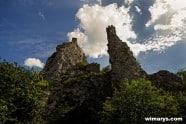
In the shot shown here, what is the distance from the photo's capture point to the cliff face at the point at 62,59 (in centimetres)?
11562

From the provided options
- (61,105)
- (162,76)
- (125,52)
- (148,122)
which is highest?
(125,52)

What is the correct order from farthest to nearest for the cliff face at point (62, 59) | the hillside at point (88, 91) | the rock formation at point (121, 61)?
the cliff face at point (62, 59)
the rock formation at point (121, 61)
the hillside at point (88, 91)

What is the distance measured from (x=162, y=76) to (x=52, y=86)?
3080 centimetres

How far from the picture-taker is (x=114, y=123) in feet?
230

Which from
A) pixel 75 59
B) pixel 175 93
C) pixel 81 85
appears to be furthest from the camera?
pixel 75 59

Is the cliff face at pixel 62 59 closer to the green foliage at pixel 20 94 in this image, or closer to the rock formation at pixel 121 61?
the rock formation at pixel 121 61

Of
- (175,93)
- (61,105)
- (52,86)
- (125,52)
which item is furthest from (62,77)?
(175,93)

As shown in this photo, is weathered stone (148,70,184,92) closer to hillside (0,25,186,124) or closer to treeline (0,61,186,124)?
hillside (0,25,186,124)

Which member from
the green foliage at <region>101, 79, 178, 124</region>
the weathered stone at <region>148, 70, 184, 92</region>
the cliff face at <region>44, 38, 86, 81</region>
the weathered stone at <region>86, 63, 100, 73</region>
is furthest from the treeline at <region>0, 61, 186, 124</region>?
the cliff face at <region>44, 38, 86, 81</region>

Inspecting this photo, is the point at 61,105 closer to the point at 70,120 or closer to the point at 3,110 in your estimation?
the point at 70,120

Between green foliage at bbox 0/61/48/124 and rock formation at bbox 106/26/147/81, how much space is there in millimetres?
24476

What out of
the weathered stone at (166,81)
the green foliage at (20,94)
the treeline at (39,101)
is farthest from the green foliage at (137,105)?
the weathered stone at (166,81)

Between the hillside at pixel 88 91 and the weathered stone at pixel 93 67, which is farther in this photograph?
the weathered stone at pixel 93 67

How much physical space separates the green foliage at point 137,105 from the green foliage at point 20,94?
13925 millimetres
